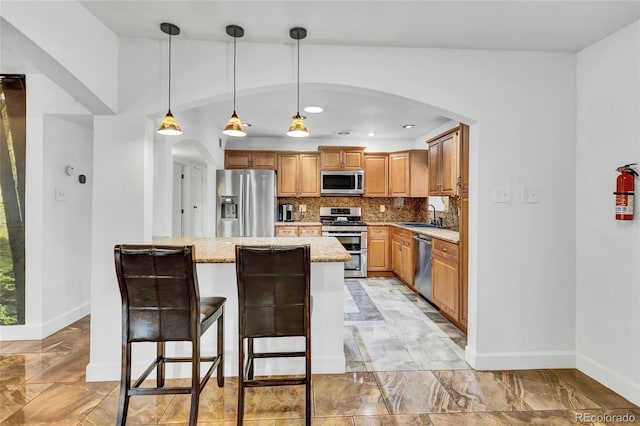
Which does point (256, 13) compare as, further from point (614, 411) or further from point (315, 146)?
point (315, 146)

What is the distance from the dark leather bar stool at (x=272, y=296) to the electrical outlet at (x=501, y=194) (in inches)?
63.6

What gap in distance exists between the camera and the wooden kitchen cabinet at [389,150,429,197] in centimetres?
551

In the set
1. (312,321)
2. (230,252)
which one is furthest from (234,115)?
(312,321)

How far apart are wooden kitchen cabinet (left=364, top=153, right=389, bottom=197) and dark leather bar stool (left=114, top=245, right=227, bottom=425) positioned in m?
4.38

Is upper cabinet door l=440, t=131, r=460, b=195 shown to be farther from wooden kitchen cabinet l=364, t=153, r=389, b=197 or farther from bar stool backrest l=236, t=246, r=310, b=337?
bar stool backrest l=236, t=246, r=310, b=337

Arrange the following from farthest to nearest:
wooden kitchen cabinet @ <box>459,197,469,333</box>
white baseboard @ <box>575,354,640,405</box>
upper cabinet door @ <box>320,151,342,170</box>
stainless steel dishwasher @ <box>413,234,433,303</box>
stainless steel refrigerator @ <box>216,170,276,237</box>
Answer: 1. upper cabinet door @ <box>320,151,342,170</box>
2. stainless steel refrigerator @ <box>216,170,276,237</box>
3. stainless steel dishwasher @ <box>413,234,433,303</box>
4. wooden kitchen cabinet @ <box>459,197,469,333</box>
5. white baseboard @ <box>575,354,640,405</box>

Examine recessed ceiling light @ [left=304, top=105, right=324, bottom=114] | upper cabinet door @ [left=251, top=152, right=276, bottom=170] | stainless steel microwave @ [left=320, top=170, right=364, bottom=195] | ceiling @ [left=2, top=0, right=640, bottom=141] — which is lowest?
stainless steel microwave @ [left=320, top=170, right=364, bottom=195]

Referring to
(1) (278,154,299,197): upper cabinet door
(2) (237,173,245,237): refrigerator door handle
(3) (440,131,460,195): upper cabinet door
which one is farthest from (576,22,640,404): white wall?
(2) (237,173,245,237): refrigerator door handle

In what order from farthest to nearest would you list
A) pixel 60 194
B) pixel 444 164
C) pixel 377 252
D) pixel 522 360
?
pixel 377 252
pixel 444 164
pixel 60 194
pixel 522 360

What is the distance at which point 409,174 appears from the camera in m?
5.55

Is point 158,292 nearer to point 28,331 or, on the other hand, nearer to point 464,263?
point 28,331

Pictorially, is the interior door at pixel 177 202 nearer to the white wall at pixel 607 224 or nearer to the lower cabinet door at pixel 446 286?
the lower cabinet door at pixel 446 286

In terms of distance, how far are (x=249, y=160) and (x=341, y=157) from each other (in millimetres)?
1548

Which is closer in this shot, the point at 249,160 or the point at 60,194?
the point at 60,194
